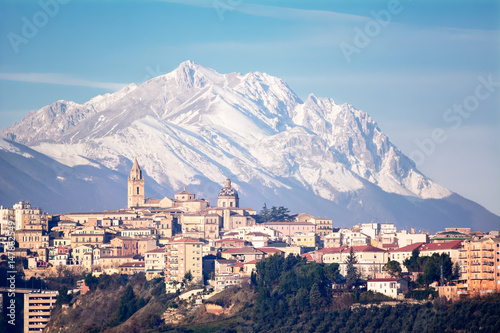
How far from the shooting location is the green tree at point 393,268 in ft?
338

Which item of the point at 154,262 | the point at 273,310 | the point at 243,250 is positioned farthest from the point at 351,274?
the point at 154,262

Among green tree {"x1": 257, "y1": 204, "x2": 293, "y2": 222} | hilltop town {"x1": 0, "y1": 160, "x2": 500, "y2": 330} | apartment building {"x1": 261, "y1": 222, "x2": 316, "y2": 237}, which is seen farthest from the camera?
green tree {"x1": 257, "y1": 204, "x2": 293, "y2": 222}

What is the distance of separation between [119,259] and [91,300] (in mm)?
11623

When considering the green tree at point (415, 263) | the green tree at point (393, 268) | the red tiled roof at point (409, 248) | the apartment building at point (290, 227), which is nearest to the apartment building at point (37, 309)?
the red tiled roof at point (409, 248)

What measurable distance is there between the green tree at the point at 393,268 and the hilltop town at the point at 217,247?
100 millimetres

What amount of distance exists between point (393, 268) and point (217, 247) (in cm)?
3075

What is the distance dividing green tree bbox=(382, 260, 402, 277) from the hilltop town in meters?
0.10

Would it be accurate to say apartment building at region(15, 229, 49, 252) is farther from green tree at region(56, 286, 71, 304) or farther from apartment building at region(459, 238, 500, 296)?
apartment building at region(459, 238, 500, 296)

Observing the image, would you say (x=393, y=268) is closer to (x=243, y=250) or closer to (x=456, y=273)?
(x=456, y=273)

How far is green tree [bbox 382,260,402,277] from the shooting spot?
103075mm

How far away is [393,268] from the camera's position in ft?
338

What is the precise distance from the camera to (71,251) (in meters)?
130

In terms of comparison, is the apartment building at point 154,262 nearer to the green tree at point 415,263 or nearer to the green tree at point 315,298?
the green tree at point 315,298

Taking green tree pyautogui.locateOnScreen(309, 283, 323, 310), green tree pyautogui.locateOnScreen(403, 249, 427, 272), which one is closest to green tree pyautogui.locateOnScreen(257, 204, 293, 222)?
green tree pyautogui.locateOnScreen(403, 249, 427, 272)
